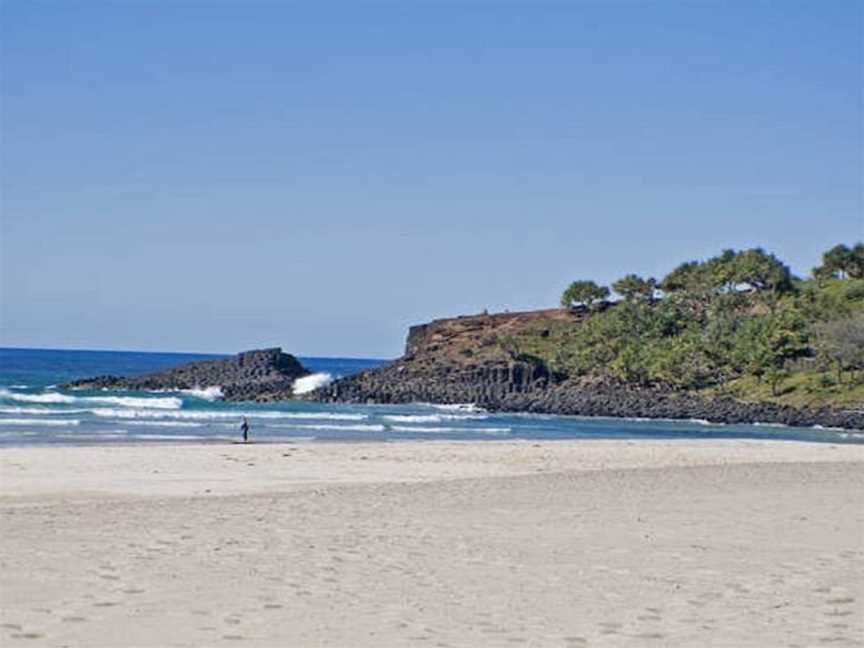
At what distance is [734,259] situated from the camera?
110 m

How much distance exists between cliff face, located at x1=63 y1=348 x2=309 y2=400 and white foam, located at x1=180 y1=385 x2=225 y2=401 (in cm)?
45

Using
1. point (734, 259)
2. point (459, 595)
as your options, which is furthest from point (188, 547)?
point (734, 259)

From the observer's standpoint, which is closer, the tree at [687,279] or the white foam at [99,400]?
the white foam at [99,400]

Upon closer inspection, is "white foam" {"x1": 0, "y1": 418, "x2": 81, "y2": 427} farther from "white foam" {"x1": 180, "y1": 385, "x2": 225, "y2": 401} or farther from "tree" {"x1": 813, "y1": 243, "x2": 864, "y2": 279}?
"tree" {"x1": 813, "y1": 243, "x2": 864, "y2": 279}

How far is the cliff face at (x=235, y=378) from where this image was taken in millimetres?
93938

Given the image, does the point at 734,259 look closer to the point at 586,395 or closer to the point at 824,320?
the point at 824,320

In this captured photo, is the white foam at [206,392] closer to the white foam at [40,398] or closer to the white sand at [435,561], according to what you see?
the white foam at [40,398]

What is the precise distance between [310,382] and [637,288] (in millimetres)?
31519

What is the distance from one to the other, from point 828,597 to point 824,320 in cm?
8122

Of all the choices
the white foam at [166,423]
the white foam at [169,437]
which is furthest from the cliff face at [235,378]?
the white foam at [169,437]

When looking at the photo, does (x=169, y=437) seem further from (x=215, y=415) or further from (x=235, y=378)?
(x=235, y=378)

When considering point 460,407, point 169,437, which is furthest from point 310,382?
point 169,437

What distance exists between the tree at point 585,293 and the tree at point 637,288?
3495 millimetres

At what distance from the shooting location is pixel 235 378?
10100 cm
